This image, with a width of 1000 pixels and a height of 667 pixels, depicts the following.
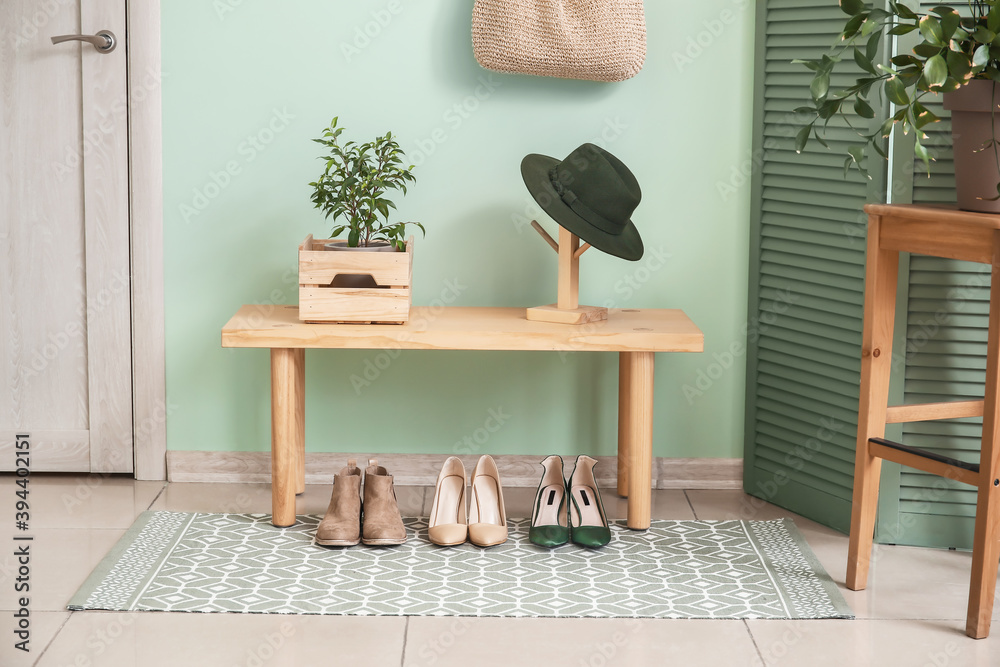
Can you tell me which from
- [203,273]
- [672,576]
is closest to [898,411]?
[672,576]

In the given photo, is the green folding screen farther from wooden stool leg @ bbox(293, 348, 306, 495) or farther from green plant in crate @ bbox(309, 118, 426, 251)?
wooden stool leg @ bbox(293, 348, 306, 495)

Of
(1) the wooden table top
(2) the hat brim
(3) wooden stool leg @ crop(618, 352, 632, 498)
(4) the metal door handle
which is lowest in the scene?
(3) wooden stool leg @ crop(618, 352, 632, 498)

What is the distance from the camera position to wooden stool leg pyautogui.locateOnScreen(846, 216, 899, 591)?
79.6 inches

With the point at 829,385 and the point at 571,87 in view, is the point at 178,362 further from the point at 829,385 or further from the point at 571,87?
the point at 829,385

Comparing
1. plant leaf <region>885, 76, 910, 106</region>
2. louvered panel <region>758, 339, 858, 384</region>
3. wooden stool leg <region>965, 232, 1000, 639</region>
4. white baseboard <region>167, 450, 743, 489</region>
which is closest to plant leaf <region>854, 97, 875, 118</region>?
plant leaf <region>885, 76, 910, 106</region>

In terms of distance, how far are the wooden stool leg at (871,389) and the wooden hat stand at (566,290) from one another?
2.24ft

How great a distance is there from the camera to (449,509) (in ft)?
7.77

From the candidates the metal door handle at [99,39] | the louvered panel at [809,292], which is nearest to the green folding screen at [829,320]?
the louvered panel at [809,292]

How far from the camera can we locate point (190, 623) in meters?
1.88

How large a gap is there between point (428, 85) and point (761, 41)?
3.01ft
